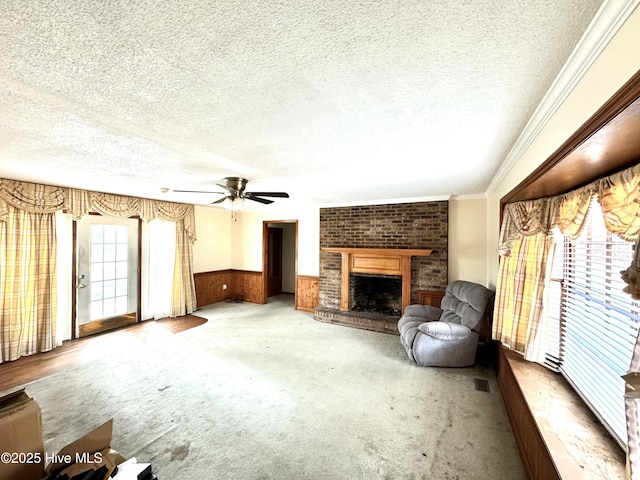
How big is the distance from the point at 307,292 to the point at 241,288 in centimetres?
192

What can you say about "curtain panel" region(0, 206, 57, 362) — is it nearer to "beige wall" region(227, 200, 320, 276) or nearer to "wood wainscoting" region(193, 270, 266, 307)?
"wood wainscoting" region(193, 270, 266, 307)

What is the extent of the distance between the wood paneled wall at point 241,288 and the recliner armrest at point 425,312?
7.02 feet

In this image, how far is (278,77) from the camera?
1.13m

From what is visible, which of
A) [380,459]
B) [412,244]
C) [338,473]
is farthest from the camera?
[412,244]

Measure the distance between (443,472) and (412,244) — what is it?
324cm

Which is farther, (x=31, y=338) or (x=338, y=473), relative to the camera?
(x=31, y=338)

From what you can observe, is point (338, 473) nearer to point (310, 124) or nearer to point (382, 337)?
point (310, 124)

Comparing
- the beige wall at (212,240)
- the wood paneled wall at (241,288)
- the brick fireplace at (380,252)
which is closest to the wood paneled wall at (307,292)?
the wood paneled wall at (241,288)

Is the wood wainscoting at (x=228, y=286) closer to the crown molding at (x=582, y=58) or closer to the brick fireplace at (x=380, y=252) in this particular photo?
the brick fireplace at (x=380, y=252)

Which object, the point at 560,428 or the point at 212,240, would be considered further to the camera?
the point at 212,240

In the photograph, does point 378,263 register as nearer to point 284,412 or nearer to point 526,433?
point 284,412

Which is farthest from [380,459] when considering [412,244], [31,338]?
[31,338]

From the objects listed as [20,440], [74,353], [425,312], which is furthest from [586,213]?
[74,353]

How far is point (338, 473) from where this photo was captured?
171cm
